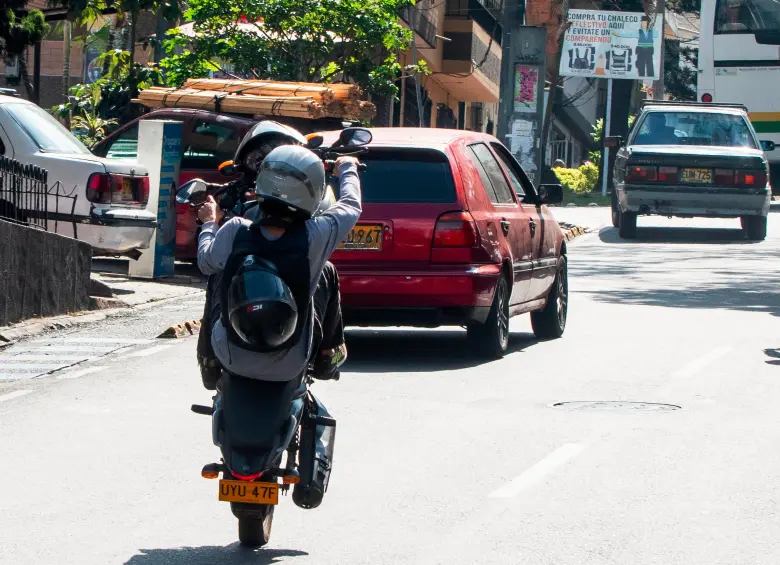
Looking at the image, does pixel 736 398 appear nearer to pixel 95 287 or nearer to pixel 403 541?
pixel 403 541

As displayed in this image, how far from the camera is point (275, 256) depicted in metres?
5.62

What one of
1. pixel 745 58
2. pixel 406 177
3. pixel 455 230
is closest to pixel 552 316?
pixel 455 230

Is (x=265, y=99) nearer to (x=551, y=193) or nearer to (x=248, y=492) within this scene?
(x=551, y=193)

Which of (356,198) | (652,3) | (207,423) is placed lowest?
(207,423)

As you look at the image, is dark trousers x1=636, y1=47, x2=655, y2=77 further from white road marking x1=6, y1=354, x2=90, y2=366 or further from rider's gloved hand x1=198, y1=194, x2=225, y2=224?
rider's gloved hand x1=198, y1=194, x2=225, y2=224

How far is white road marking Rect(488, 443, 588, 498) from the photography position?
23.6ft

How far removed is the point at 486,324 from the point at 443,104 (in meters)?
39.2

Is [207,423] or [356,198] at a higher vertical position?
[356,198]

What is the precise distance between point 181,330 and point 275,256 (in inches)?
296

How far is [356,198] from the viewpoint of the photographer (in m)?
6.08

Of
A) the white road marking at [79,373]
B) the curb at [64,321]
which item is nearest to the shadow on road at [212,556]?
the white road marking at [79,373]

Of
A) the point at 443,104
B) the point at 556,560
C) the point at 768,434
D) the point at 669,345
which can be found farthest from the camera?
the point at 443,104

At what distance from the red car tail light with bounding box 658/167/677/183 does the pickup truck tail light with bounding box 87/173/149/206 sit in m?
10.5

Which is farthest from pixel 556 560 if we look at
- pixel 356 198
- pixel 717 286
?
pixel 717 286
